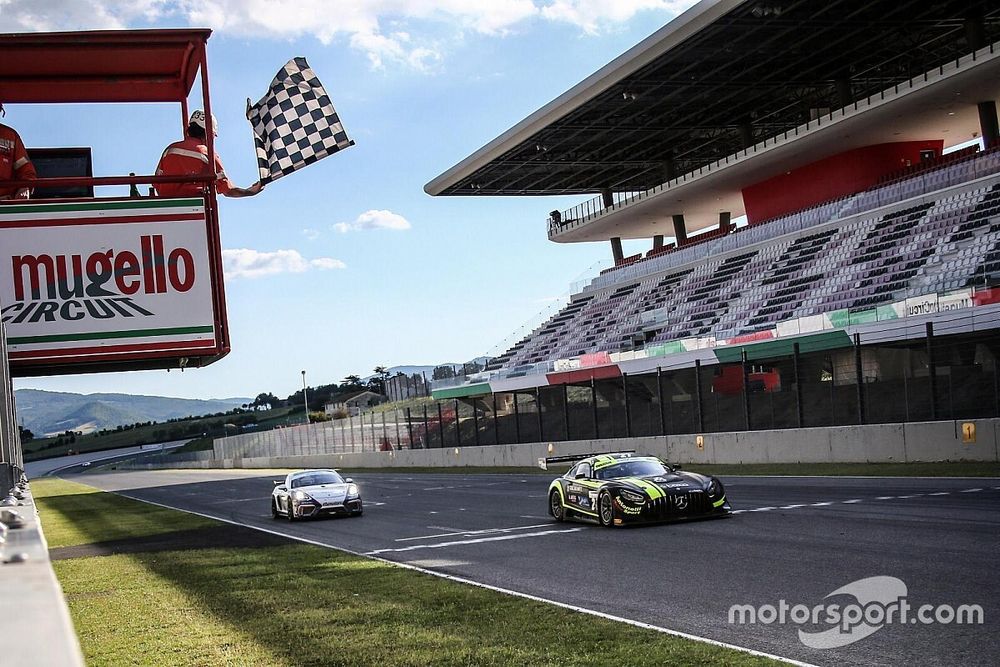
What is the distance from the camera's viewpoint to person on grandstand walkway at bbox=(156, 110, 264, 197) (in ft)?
21.6

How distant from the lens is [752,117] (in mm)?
57031

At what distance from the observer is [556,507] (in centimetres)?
1944

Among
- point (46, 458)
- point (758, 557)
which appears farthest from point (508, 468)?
point (46, 458)

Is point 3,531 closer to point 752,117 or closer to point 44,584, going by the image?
point 44,584

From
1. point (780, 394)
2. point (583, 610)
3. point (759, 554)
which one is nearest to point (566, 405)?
point (780, 394)

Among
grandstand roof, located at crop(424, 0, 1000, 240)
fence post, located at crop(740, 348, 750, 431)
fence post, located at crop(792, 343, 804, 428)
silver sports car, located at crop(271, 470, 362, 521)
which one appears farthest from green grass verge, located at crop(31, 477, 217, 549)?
grandstand roof, located at crop(424, 0, 1000, 240)

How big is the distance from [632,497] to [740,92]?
124 feet

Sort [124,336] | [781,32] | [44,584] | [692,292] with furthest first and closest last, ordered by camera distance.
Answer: [692,292], [781,32], [124,336], [44,584]

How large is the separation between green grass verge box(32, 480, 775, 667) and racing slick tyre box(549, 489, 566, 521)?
4.83 metres

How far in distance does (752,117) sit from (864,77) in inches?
287

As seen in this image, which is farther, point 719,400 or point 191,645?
point 719,400

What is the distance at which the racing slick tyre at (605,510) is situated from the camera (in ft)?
58.1

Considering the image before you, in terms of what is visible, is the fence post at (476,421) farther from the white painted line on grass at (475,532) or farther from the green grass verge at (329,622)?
the green grass verge at (329,622)

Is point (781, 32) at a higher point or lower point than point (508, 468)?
higher
